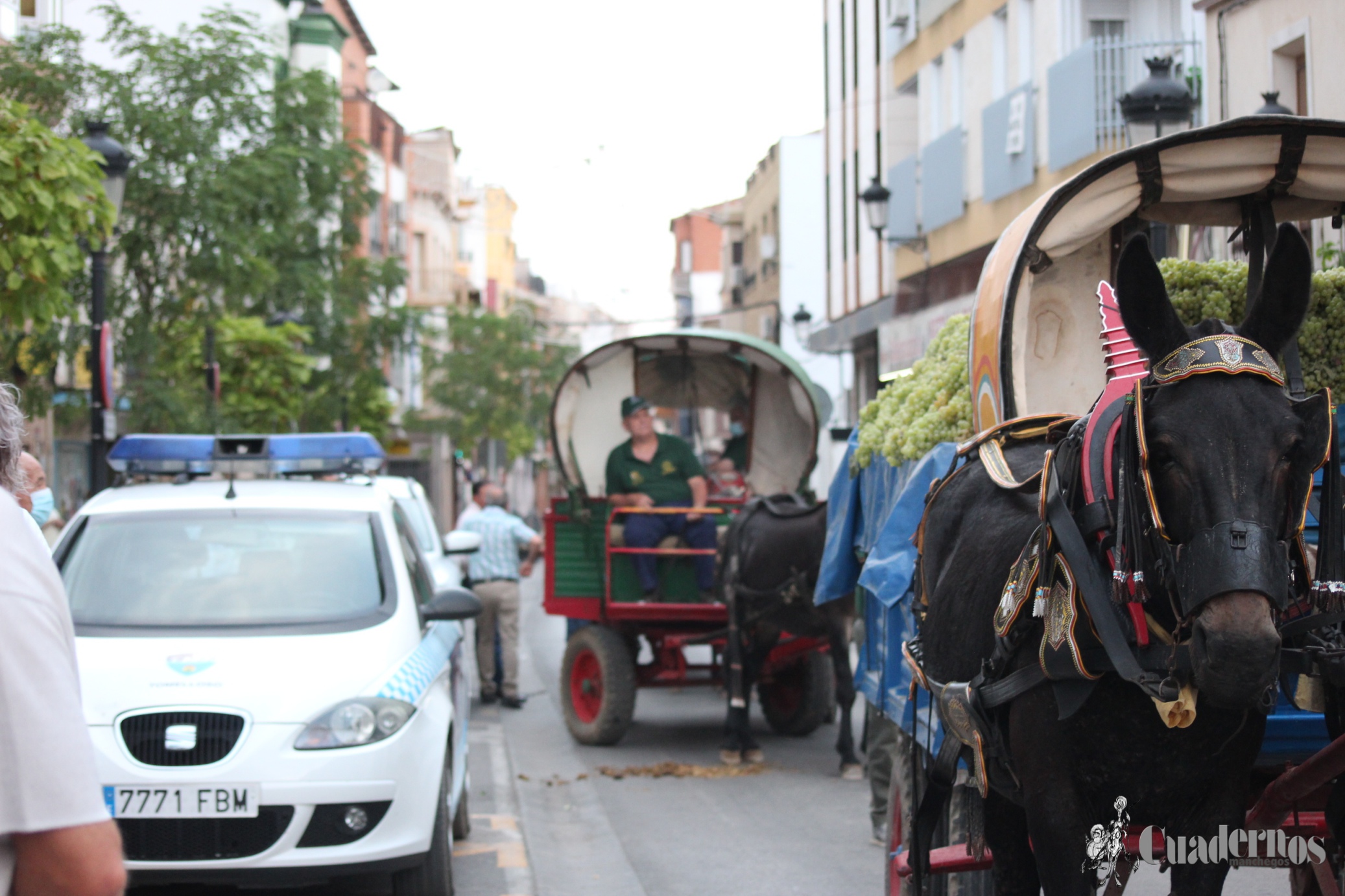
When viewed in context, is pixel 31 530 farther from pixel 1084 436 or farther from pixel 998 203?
pixel 998 203

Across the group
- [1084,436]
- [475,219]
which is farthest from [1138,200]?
[475,219]

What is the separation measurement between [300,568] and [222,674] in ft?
3.39

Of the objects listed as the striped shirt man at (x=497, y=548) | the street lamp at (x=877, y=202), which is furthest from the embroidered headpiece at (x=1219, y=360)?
the street lamp at (x=877, y=202)

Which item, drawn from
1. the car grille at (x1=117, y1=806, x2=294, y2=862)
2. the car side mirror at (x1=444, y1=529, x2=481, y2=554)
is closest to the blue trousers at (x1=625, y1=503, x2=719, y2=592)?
the car side mirror at (x1=444, y1=529, x2=481, y2=554)

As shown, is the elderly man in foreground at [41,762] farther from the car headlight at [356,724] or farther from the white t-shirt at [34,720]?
the car headlight at [356,724]

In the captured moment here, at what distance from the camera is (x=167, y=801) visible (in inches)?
221

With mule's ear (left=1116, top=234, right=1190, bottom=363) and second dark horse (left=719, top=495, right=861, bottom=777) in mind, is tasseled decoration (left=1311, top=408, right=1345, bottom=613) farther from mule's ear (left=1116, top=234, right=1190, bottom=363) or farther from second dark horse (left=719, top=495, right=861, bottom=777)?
second dark horse (left=719, top=495, right=861, bottom=777)

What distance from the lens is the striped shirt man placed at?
47.1ft

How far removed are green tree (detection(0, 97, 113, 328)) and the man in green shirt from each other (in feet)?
15.1

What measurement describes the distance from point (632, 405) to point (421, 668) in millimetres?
6080

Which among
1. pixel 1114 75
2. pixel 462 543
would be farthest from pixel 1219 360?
pixel 1114 75

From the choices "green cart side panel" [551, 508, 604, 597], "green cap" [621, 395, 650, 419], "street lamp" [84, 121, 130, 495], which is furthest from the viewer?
"green cap" [621, 395, 650, 419]

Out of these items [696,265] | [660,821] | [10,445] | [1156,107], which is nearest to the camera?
[10,445]

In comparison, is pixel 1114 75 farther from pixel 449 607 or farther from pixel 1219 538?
pixel 1219 538
